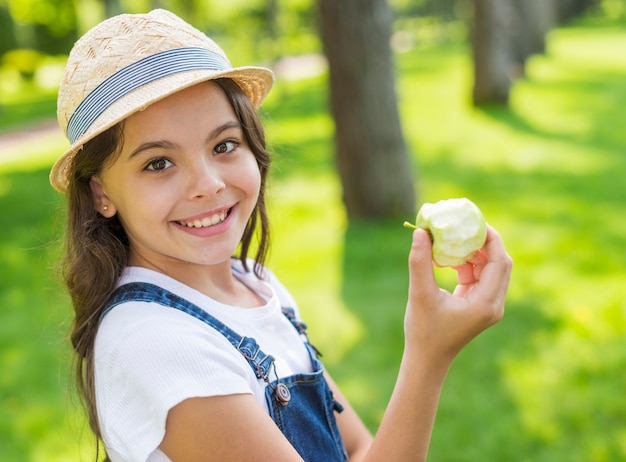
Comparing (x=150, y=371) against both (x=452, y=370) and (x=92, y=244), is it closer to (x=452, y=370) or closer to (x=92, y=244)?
(x=92, y=244)

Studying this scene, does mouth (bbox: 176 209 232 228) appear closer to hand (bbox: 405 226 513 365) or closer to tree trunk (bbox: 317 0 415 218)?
hand (bbox: 405 226 513 365)

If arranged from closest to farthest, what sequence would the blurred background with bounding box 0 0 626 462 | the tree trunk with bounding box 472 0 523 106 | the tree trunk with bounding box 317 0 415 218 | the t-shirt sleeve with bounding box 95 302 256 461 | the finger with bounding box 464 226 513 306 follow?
the t-shirt sleeve with bounding box 95 302 256 461 → the finger with bounding box 464 226 513 306 → the blurred background with bounding box 0 0 626 462 → the tree trunk with bounding box 317 0 415 218 → the tree trunk with bounding box 472 0 523 106

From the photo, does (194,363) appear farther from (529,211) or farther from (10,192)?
(10,192)

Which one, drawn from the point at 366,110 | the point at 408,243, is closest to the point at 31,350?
the point at 408,243

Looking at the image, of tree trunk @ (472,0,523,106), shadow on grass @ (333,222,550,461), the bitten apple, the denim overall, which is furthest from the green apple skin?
tree trunk @ (472,0,523,106)

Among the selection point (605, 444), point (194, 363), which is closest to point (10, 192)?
point (605, 444)

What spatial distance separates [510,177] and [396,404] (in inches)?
291

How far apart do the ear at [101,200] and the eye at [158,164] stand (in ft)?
0.65

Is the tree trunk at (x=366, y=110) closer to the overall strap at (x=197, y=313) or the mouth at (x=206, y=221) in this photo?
the mouth at (x=206, y=221)

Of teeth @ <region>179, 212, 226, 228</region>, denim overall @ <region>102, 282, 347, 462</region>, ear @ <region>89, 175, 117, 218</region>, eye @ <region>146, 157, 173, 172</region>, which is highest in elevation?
eye @ <region>146, 157, 173, 172</region>

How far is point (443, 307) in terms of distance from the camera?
166 centimetres

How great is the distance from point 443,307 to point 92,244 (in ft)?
2.94

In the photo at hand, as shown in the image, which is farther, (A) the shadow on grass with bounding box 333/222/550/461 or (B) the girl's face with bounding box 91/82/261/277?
(A) the shadow on grass with bounding box 333/222/550/461

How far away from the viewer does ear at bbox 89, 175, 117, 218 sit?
1.94 m
